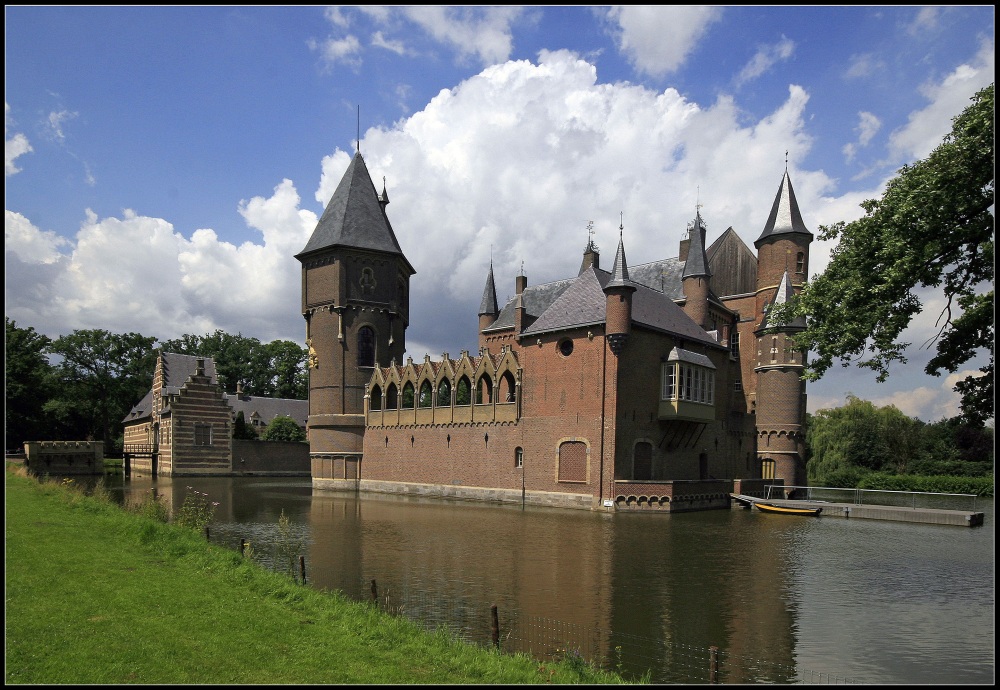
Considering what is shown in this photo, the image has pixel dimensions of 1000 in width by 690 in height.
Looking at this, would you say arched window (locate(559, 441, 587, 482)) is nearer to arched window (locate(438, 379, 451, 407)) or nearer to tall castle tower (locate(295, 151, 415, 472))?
arched window (locate(438, 379, 451, 407))

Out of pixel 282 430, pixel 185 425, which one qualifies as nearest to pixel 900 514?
pixel 185 425

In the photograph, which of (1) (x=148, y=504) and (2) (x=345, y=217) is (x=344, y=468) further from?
(1) (x=148, y=504)

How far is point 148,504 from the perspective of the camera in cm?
1886

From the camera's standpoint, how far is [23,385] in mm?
52375

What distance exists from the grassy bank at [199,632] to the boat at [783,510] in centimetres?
2429

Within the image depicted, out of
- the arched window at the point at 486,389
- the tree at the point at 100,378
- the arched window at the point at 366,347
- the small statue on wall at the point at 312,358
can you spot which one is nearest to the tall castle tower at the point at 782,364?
the arched window at the point at 486,389

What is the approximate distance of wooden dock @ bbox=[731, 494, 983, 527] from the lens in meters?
27.2

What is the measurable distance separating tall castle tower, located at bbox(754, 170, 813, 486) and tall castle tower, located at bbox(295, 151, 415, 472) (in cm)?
2271

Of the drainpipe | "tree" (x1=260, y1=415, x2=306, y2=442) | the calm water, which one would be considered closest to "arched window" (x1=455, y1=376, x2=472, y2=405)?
the drainpipe

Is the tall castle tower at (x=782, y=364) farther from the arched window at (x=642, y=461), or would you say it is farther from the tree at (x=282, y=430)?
the tree at (x=282, y=430)

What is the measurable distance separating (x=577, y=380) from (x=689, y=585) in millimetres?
17535

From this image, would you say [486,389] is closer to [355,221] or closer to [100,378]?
[355,221]

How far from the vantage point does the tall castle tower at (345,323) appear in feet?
139

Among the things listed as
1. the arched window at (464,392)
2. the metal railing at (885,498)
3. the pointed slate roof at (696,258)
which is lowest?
the metal railing at (885,498)
